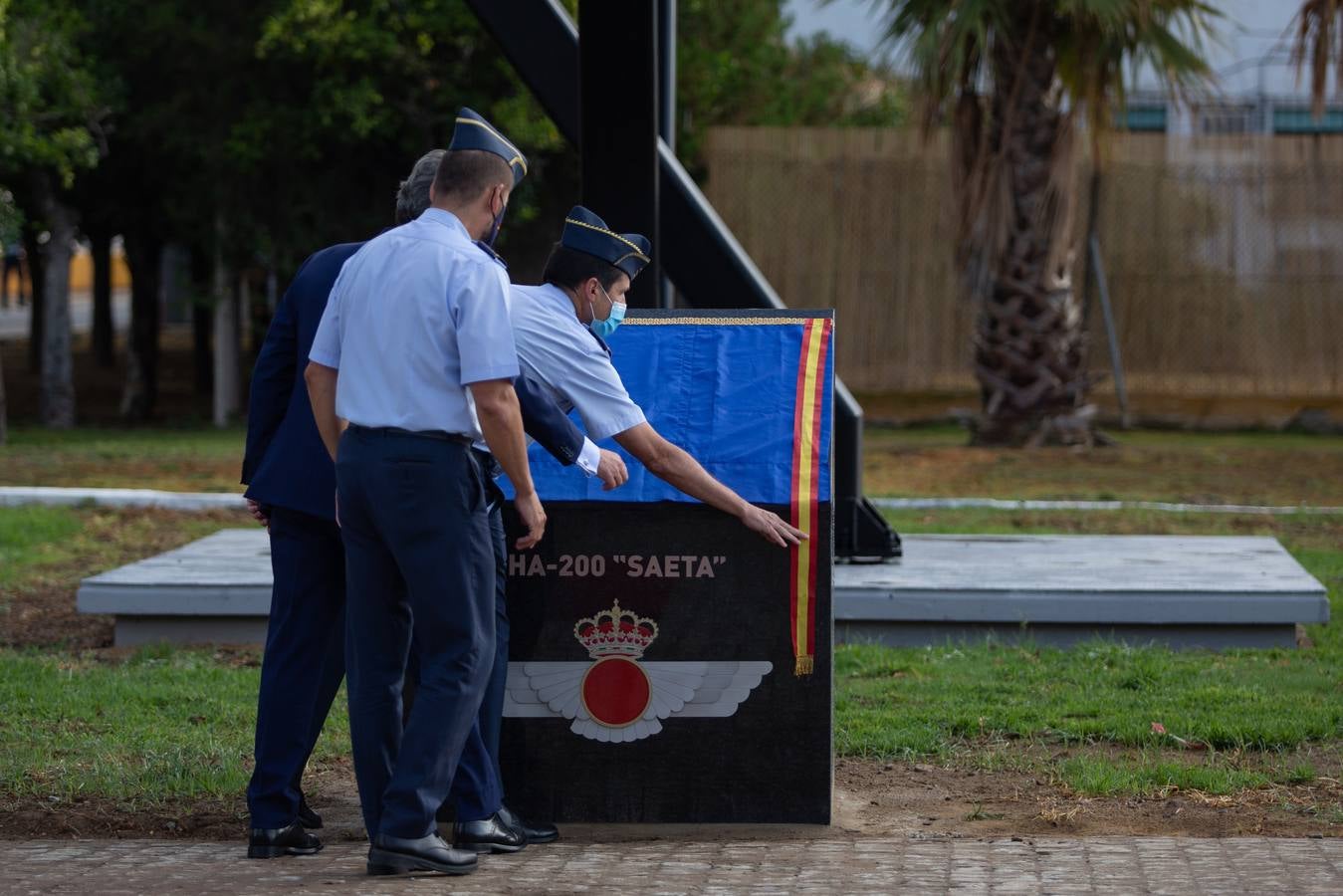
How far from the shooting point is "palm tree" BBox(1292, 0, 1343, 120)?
44.4ft

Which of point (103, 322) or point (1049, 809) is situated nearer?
point (1049, 809)

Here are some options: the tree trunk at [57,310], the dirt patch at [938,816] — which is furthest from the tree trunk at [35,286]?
the dirt patch at [938,816]

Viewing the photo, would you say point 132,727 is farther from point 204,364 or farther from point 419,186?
point 204,364

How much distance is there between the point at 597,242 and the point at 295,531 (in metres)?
1.09

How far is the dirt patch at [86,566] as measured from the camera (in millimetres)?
7797

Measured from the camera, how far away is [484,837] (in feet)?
14.8

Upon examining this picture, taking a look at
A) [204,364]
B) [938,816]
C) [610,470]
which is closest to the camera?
[610,470]

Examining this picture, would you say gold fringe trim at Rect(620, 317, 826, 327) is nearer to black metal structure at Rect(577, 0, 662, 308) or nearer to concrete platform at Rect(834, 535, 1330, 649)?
black metal structure at Rect(577, 0, 662, 308)

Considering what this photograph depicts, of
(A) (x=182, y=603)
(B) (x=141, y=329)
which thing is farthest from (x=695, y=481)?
(B) (x=141, y=329)

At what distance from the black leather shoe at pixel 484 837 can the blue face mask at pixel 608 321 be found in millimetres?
1313

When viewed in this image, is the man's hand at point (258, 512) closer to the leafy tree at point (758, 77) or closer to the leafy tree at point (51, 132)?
the leafy tree at point (51, 132)

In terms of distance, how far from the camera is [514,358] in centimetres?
403

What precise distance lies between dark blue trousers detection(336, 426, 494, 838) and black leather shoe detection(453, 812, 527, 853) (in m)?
0.27

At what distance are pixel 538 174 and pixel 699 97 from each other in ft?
6.52
